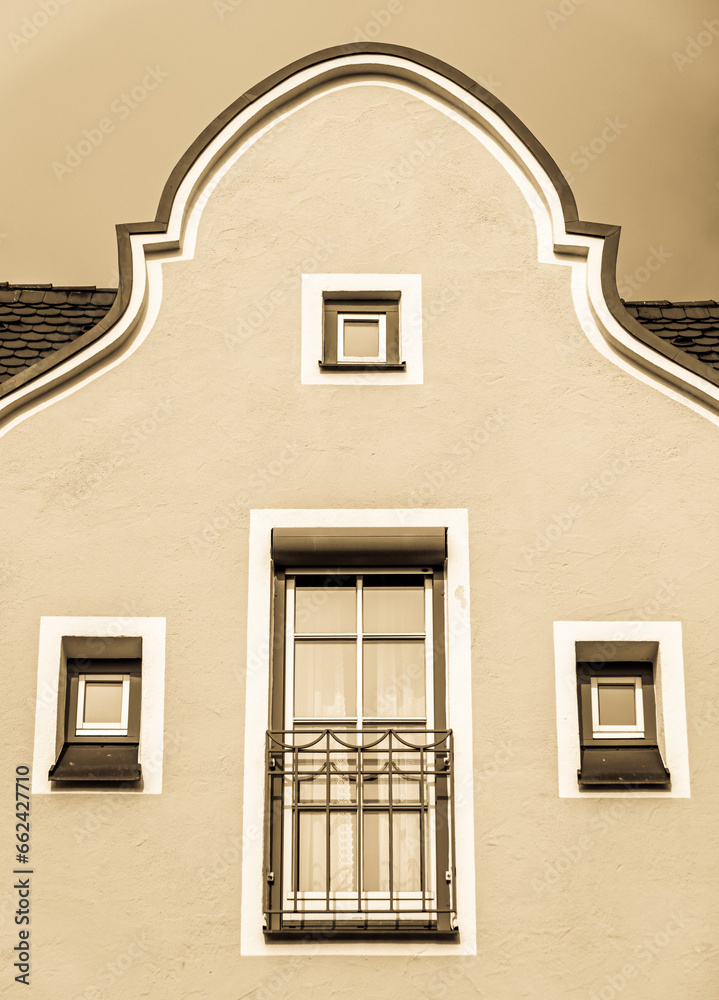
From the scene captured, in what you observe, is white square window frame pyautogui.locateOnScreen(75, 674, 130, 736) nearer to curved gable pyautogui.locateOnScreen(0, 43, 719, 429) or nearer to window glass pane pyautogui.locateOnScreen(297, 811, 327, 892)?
window glass pane pyautogui.locateOnScreen(297, 811, 327, 892)

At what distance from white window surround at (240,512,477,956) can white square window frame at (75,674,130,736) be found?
71cm

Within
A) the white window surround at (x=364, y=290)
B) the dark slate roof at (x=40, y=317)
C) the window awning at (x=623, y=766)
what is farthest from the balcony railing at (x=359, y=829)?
the dark slate roof at (x=40, y=317)

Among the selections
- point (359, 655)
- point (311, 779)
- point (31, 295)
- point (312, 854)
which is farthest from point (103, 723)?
point (31, 295)

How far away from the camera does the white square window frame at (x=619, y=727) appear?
8617mm

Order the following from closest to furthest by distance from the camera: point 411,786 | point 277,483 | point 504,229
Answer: point 411,786 < point 277,483 < point 504,229

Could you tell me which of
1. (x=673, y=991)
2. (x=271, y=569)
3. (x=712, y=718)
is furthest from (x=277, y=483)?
(x=673, y=991)

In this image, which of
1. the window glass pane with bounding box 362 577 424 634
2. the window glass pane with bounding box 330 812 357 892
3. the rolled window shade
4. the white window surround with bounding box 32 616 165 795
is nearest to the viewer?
the window glass pane with bounding box 330 812 357 892

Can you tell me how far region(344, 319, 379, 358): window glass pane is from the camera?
378 inches

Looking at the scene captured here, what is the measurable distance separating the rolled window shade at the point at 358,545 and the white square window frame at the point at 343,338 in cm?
124

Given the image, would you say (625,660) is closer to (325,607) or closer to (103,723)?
(325,607)

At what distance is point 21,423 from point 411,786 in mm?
3288

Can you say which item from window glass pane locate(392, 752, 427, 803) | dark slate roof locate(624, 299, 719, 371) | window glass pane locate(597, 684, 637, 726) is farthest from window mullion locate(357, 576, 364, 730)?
Result: dark slate roof locate(624, 299, 719, 371)

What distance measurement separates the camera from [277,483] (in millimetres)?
9117

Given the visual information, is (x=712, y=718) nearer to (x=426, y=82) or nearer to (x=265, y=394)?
(x=265, y=394)
